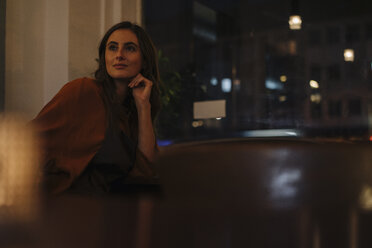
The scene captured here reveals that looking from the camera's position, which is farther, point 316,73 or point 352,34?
point 316,73

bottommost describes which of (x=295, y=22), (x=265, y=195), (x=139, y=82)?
(x=265, y=195)

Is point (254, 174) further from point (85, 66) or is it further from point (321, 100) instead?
point (321, 100)

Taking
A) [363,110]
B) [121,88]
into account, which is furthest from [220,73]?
[121,88]

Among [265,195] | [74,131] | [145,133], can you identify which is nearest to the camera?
[265,195]

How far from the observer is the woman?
15.1 inches

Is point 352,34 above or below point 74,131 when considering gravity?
above

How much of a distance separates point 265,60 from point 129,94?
3132 millimetres

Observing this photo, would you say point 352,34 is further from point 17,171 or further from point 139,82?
point 17,171

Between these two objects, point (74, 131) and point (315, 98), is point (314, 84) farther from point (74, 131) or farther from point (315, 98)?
point (74, 131)

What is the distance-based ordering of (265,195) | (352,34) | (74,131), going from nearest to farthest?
(265,195) < (74,131) < (352,34)

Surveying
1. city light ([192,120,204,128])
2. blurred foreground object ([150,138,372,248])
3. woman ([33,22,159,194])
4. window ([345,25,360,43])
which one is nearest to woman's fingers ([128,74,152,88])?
woman ([33,22,159,194])

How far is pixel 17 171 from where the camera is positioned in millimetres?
142

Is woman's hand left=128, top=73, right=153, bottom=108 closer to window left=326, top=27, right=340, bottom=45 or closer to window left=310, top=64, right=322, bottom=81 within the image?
window left=310, top=64, right=322, bottom=81

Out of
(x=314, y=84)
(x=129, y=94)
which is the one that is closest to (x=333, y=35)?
(x=314, y=84)
